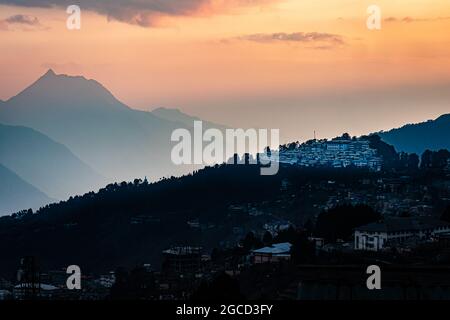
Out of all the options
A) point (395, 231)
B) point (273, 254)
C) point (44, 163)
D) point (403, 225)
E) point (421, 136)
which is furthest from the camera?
point (44, 163)

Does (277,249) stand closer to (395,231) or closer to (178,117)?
(395,231)

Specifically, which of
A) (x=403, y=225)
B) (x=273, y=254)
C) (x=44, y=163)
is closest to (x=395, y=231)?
(x=403, y=225)

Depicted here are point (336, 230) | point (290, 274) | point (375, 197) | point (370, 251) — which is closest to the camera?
point (290, 274)

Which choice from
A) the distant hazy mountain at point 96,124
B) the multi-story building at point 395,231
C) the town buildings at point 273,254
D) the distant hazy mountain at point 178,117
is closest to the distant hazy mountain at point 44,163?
the distant hazy mountain at point 96,124

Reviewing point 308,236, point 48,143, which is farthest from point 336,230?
point 48,143
